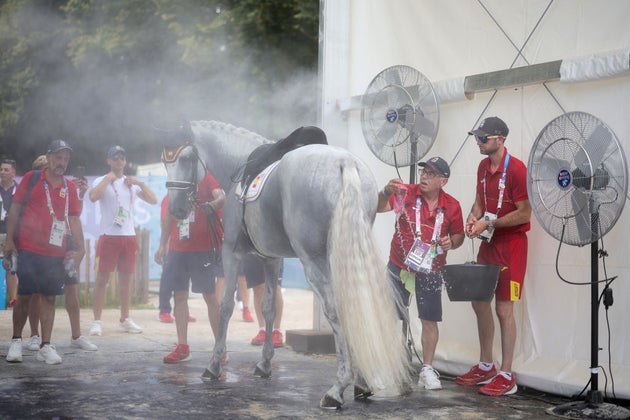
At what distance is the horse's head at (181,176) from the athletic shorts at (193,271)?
530 millimetres

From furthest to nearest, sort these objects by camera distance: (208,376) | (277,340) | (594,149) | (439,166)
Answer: (277,340) < (208,376) < (439,166) < (594,149)

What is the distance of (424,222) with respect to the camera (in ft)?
20.7

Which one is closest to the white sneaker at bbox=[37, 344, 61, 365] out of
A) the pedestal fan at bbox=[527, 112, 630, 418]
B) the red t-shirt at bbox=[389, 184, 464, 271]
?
the red t-shirt at bbox=[389, 184, 464, 271]

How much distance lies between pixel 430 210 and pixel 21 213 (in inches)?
142

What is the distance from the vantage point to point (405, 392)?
590cm

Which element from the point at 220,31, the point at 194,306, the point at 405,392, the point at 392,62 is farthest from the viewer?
the point at 220,31

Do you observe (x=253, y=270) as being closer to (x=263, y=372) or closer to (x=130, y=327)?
(x=263, y=372)

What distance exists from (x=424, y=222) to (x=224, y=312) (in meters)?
1.79

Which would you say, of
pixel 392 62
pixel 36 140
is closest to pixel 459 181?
pixel 392 62

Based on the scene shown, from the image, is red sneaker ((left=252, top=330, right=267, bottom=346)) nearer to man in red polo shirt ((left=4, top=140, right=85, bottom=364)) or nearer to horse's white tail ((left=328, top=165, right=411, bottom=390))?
man in red polo shirt ((left=4, top=140, right=85, bottom=364))

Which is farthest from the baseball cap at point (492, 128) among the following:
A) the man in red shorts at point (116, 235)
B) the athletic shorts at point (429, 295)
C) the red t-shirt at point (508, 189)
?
the man in red shorts at point (116, 235)

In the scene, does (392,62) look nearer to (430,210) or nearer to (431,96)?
(431,96)

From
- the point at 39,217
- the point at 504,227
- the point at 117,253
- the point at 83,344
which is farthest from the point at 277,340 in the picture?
the point at 504,227

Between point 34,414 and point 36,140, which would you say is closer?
point 34,414
